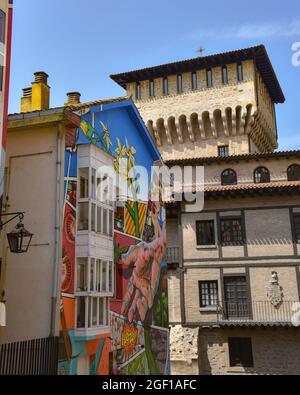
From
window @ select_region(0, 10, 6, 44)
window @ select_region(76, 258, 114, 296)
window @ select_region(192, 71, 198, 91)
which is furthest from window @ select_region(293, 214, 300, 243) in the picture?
window @ select_region(0, 10, 6, 44)

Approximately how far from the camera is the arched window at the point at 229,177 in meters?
29.7

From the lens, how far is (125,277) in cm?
1441

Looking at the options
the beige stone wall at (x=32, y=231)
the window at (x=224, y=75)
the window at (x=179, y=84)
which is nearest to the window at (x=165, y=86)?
the window at (x=179, y=84)

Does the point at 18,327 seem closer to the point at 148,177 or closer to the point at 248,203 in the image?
the point at 148,177

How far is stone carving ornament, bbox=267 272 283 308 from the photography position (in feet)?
83.8

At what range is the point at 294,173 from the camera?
28891 mm

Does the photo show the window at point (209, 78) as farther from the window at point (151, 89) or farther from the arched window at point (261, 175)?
the arched window at point (261, 175)

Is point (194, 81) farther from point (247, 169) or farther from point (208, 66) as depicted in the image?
point (247, 169)

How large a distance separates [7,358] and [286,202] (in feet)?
70.6

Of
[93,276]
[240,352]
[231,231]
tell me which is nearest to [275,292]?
[240,352]

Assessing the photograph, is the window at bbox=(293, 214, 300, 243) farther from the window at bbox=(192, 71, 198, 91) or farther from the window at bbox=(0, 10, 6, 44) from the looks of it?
the window at bbox=(0, 10, 6, 44)

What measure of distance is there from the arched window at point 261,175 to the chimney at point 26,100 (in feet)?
58.7
